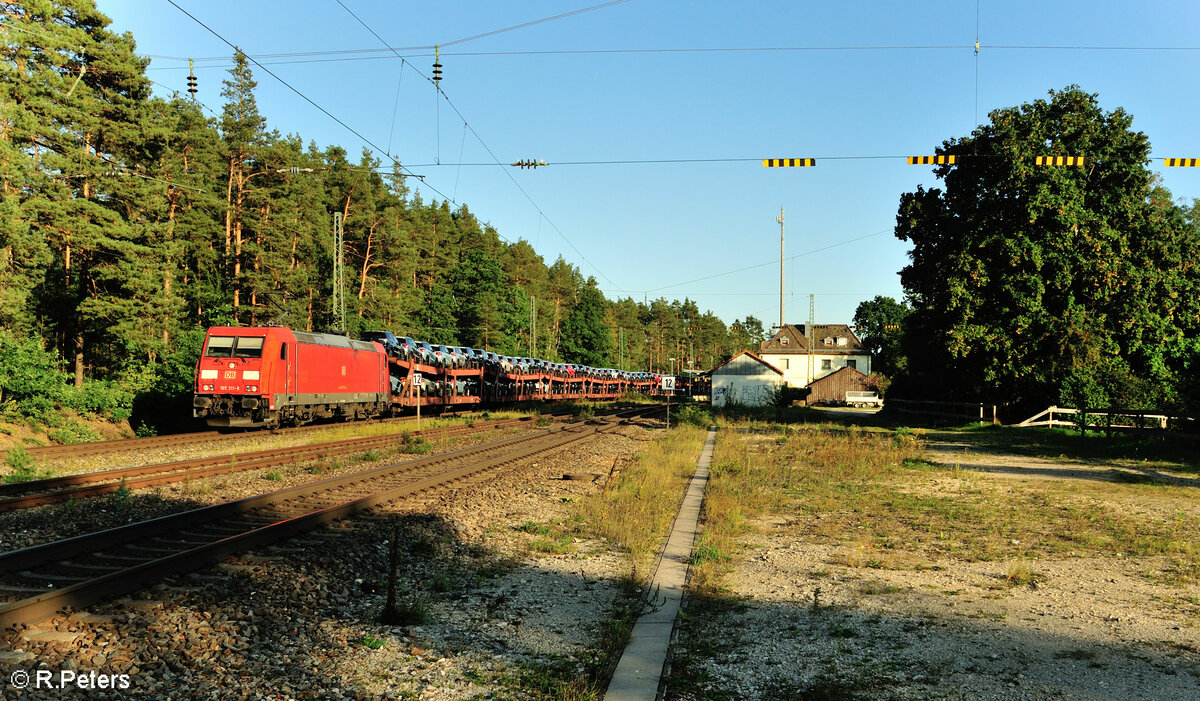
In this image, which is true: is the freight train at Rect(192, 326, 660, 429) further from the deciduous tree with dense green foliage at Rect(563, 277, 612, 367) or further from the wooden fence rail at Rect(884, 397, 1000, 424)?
the deciduous tree with dense green foliage at Rect(563, 277, 612, 367)

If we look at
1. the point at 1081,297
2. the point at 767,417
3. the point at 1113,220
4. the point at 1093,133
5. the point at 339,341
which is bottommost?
the point at 767,417

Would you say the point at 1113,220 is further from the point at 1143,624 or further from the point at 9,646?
the point at 9,646

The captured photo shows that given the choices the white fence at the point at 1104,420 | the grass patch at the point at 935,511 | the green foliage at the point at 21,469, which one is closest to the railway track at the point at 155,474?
the green foliage at the point at 21,469

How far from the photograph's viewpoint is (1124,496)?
1420 centimetres

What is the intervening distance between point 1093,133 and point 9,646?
120ft

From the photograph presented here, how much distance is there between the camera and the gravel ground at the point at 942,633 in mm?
5363

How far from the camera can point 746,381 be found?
60031mm

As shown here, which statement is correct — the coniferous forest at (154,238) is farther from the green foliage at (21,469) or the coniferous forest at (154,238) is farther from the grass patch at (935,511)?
the grass patch at (935,511)

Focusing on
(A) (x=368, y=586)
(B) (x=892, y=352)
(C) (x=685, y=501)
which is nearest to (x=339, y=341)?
(C) (x=685, y=501)

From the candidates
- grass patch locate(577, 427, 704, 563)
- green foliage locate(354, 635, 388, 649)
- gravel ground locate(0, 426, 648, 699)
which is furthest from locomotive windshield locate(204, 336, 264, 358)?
green foliage locate(354, 635, 388, 649)

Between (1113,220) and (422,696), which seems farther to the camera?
(1113,220)

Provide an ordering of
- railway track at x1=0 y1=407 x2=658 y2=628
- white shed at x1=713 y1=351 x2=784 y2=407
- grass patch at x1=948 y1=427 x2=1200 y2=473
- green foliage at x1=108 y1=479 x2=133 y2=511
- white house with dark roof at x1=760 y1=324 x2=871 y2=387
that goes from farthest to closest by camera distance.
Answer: white house with dark roof at x1=760 y1=324 x2=871 y2=387, white shed at x1=713 y1=351 x2=784 y2=407, grass patch at x1=948 y1=427 x2=1200 y2=473, green foliage at x1=108 y1=479 x2=133 y2=511, railway track at x1=0 y1=407 x2=658 y2=628

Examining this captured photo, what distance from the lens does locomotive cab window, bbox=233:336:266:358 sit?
22.8m

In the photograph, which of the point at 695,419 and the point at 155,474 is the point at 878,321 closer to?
the point at 695,419
